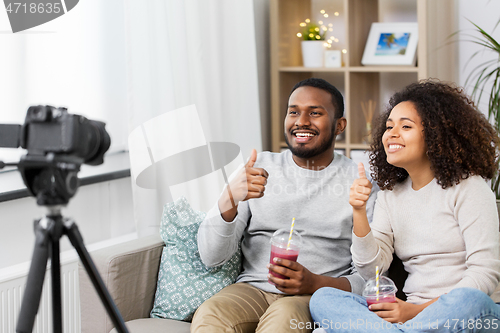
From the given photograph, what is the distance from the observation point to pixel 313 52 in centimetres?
267

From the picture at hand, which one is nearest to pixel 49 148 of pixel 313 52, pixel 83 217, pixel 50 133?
pixel 50 133

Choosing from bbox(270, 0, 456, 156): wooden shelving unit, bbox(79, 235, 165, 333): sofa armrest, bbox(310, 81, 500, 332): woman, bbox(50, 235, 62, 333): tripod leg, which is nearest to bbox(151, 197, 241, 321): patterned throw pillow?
bbox(79, 235, 165, 333): sofa armrest

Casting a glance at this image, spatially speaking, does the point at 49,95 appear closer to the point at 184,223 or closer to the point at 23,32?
the point at 23,32

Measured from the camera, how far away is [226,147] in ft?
6.35

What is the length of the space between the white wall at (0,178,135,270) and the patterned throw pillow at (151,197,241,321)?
368 mm

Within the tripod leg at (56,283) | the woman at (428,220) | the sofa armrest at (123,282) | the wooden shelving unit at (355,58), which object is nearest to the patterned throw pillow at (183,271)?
the sofa armrest at (123,282)

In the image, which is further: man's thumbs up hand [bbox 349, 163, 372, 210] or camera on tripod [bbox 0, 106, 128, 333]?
man's thumbs up hand [bbox 349, 163, 372, 210]

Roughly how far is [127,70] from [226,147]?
1.47 ft

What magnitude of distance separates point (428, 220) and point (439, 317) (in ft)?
1.02

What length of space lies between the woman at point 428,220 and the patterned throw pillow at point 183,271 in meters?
0.36

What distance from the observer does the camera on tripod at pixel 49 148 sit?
0.81m

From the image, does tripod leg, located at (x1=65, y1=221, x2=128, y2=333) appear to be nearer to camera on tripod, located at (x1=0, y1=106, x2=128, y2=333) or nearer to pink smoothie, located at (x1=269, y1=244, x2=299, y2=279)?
camera on tripod, located at (x1=0, y1=106, x2=128, y2=333)

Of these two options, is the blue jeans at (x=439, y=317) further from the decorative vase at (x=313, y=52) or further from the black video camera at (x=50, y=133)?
the decorative vase at (x=313, y=52)

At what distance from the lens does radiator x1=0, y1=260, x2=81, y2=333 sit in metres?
1.53
